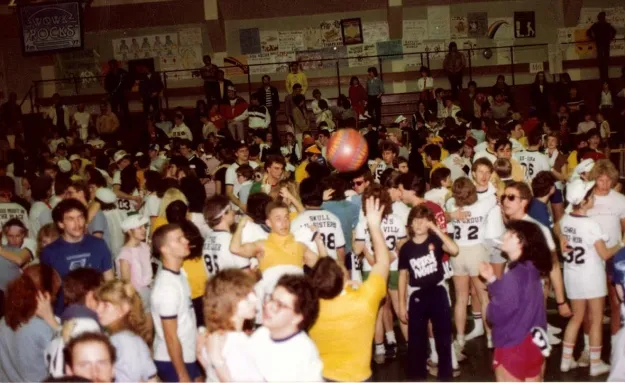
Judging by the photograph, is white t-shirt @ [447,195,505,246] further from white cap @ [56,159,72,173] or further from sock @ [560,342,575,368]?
white cap @ [56,159,72,173]

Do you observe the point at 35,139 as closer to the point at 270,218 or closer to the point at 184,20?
the point at 184,20

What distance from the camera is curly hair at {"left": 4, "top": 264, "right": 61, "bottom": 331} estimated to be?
13.8 feet

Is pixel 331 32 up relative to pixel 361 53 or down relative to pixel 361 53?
up

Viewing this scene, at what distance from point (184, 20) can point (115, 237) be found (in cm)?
1379

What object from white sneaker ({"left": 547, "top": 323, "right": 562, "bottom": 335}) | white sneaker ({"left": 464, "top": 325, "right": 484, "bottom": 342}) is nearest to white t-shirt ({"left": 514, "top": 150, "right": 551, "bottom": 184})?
white sneaker ({"left": 547, "top": 323, "right": 562, "bottom": 335})

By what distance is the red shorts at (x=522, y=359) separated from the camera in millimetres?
4555

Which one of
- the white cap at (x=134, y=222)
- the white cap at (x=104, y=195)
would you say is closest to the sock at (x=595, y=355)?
the white cap at (x=134, y=222)

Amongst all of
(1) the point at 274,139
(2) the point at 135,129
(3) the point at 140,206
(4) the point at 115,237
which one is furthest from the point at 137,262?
(2) the point at 135,129

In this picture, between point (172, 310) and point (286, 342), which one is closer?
point (286, 342)

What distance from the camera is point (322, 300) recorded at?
13.5 ft

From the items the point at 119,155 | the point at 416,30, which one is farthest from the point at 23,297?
the point at 416,30

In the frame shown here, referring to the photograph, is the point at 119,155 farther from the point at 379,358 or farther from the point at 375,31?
the point at 375,31

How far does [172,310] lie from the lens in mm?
4523

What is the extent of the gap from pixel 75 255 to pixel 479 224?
3.22m
